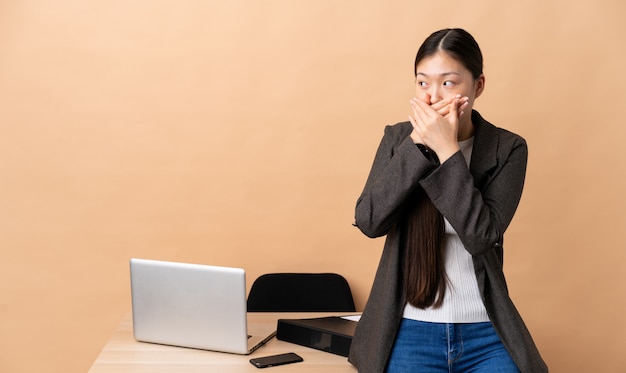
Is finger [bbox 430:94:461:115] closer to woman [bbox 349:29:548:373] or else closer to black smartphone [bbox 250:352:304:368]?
woman [bbox 349:29:548:373]

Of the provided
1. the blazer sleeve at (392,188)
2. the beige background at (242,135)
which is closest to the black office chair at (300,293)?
the beige background at (242,135)

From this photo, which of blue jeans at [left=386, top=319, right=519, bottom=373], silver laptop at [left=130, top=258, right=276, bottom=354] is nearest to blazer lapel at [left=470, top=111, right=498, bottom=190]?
blue jeans at [left=386, top=319, right=519, bottom=373]

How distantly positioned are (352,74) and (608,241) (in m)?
1.54

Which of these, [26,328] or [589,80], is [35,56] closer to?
[26,328]

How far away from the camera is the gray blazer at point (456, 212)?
1.83 m

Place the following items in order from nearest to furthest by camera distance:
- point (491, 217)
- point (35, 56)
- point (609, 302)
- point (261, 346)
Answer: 1. point (491, 217)
2. point (261, 346)
3. point (35, 56)
4. point (609, 302)

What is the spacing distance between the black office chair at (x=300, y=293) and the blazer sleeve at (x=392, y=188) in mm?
1315

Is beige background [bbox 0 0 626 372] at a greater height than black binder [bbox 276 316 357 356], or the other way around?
beige background [bbox 0 0 626 372]

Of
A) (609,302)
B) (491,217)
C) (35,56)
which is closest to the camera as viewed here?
(491,217)

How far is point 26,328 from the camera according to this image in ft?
11.3

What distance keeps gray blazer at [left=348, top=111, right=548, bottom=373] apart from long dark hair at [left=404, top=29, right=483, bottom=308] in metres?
0.05

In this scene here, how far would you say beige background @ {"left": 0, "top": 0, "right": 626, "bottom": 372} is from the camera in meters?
3.33

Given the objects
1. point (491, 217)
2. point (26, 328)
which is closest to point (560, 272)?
point (491, 217)

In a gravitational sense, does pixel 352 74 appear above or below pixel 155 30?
below
